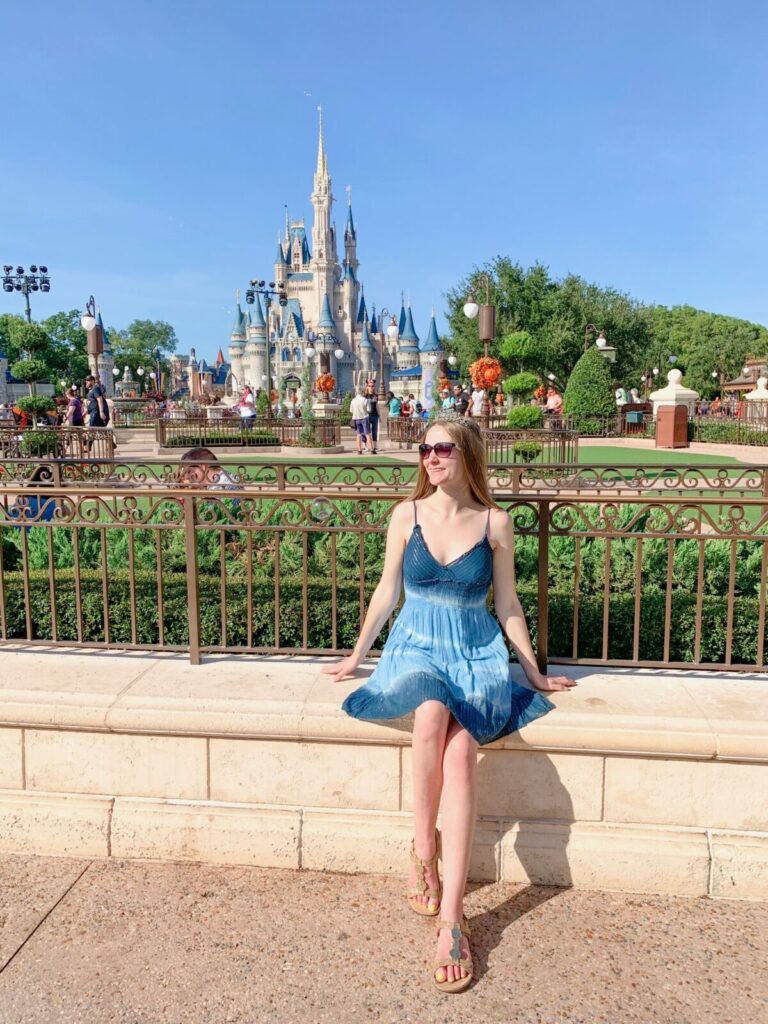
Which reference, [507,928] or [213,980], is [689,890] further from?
[213,980]

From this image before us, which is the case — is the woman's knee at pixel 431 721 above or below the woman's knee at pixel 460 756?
above

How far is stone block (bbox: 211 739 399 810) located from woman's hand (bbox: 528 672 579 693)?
0.65 m

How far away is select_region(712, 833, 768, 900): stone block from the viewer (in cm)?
284

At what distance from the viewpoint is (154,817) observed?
122 inches

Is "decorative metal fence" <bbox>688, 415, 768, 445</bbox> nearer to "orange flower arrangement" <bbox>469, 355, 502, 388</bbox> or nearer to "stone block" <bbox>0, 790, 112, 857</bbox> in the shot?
"orange flower arrangement" <bbox>469, 355, 502, 388</bbox>

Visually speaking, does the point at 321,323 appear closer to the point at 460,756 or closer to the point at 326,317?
the point at 326,317

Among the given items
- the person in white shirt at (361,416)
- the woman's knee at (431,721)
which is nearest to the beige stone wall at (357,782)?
the woman's knee at (431,721)

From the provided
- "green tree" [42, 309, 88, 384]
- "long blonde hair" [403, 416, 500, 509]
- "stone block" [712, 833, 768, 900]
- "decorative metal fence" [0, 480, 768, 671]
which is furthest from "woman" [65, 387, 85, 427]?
"green tree" [42, 309, 88, 384]

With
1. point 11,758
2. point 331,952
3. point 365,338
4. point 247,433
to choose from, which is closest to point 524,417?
point 247,433

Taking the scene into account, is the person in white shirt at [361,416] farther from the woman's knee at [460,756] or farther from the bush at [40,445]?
the woman's knee at [460,756]

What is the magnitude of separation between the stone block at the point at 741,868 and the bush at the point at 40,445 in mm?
15835

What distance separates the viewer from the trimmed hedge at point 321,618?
4.46m

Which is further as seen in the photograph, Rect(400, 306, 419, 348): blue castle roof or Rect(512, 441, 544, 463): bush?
Rect(400, 306, 419, 348): blue castle roof

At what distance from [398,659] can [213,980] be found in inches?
47.5
